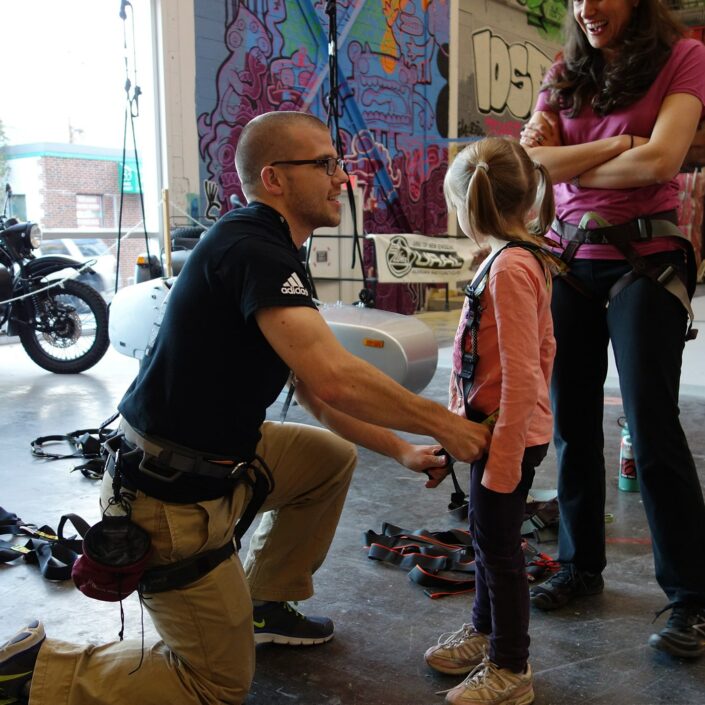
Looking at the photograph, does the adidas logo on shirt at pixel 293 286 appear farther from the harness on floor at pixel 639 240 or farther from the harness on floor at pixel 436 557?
the harness on floor at pixel 436 557

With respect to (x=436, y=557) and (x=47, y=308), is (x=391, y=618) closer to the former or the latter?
(x=436, y=557)

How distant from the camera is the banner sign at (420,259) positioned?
24.9 feet

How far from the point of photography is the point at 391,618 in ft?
8.21

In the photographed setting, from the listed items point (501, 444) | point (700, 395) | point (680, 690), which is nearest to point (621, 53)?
point (501, 444)

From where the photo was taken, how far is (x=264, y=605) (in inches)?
91.0

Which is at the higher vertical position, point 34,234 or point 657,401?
point 34,234

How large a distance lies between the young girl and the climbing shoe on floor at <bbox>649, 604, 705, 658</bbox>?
0.46 metres

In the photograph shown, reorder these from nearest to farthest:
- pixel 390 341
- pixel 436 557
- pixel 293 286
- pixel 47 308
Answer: pixel 293 286 → pixel 436 557 → pixel 390 341 → pixel 47 308

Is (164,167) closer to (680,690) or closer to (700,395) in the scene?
(700,395)

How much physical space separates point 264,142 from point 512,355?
801mm

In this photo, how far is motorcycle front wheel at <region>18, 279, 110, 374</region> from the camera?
6461 mm

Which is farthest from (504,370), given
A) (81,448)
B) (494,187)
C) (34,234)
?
(34,234)

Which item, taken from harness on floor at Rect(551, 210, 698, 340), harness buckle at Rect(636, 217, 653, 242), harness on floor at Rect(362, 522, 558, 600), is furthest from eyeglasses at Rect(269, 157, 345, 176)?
harness on floor at Rect(362, 522, 558, 600)

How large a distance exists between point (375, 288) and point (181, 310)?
8072mm
